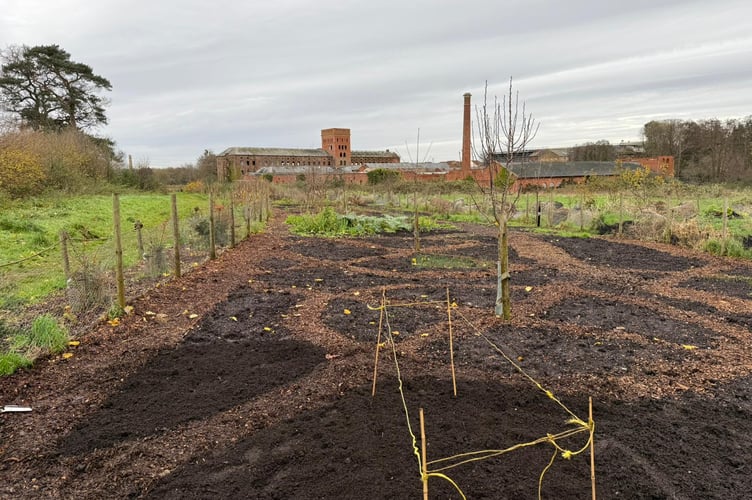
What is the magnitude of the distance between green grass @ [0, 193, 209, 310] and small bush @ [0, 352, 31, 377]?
100 cm

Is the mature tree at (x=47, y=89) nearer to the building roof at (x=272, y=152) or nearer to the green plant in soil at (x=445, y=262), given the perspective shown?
the green plant in soil at (x=445, y=262)

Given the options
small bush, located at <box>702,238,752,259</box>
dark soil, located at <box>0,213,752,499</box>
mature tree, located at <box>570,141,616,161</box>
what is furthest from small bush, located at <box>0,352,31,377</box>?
mature tree, located at <box>570,141,616,161</box>

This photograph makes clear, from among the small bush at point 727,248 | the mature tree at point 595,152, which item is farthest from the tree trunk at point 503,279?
the mature tree at point 595,152

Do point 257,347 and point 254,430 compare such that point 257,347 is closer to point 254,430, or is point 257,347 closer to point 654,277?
point 254,430

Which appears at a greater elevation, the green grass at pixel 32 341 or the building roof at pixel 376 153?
the building roof at pixel 376 153

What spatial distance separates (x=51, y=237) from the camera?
12.1 meters

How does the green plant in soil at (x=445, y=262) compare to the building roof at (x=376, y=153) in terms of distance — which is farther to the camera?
the building roof at (x=376, y=153)

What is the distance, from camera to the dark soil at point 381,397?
297 cm

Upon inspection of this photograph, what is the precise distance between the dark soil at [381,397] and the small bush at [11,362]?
19cm

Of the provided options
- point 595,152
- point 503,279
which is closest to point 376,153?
point 595,152

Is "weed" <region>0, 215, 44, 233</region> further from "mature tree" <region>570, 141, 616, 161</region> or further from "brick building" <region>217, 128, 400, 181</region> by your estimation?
"brick building" <region>217, 128, 400, 181</region>

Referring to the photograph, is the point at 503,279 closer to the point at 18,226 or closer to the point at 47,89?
the point at 18,226

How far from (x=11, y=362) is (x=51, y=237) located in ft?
30.1

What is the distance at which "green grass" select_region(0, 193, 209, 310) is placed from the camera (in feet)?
24.0
